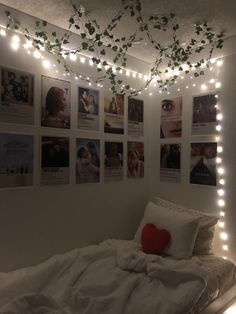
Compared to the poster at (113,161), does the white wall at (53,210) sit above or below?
below

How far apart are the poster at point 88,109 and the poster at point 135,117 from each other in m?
0.42

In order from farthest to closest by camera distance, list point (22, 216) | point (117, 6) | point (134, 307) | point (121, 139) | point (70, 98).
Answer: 1. point (121, 139)
2. point (70, 98)
3. point (22, 216)
4. point (117, 6)
5. point (134, 307)

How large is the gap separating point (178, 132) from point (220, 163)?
0.52 metres

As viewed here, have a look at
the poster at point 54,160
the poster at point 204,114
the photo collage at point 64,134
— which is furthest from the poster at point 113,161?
the poster at point 204,114

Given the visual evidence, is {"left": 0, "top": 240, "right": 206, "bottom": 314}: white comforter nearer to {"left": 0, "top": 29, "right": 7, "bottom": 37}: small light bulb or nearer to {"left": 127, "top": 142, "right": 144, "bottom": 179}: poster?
{"left": 127, "top": 142, "right": 144, "bottom": 179}: poster

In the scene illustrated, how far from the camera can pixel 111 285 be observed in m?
1.63

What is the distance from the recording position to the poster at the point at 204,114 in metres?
2.41

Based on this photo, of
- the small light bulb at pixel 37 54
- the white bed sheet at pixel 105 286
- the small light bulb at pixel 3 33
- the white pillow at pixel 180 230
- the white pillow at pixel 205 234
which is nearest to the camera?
the white bed sheet at pixel 105 286

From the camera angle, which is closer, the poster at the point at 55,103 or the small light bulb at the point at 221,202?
the poster at the point at 55,103

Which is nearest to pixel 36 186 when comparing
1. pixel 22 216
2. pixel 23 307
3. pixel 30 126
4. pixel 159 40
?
pixel 22 216

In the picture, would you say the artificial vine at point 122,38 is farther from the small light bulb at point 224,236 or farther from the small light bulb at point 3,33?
the small light bulb at point 224,236

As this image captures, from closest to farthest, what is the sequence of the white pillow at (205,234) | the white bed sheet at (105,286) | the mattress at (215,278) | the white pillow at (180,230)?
the white bed sheet at (105,286)
the mattress at (215,278)
the white pillow at (180,230)
the white pillow at (205,234)

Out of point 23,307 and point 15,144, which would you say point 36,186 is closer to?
point 15,144

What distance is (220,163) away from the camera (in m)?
2.36
